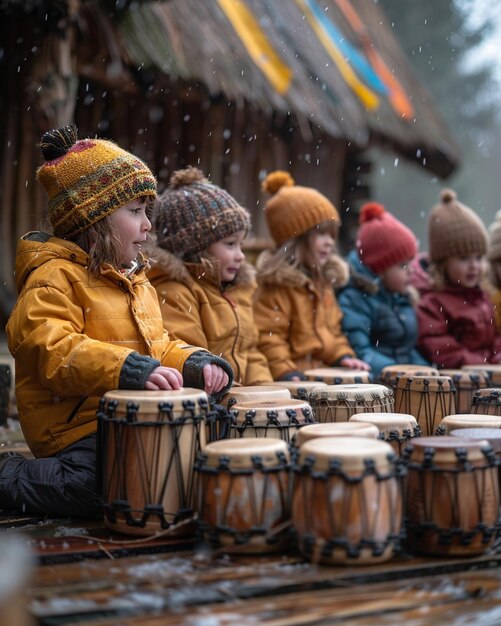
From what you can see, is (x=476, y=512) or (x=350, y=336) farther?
(x=350, y=336)

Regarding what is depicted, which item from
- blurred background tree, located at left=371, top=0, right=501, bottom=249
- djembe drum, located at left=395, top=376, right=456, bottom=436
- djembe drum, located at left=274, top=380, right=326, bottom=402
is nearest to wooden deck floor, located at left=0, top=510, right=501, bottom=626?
djembe drum, located at left=274, top=380, right=326, bottom=402

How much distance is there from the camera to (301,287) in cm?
565

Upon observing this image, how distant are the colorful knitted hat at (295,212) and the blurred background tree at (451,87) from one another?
2494 cm

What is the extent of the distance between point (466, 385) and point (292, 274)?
134cm

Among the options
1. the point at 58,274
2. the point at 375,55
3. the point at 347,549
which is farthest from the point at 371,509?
the point at 375,55

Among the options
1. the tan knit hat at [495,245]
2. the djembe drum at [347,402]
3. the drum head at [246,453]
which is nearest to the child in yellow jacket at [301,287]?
the djembe drum at [347,402]

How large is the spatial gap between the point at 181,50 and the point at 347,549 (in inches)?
200

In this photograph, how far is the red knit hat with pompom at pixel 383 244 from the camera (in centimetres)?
611

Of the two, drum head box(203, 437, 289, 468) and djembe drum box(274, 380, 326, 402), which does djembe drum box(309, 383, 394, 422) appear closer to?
djembe drum box(274, 380, 326, 402)

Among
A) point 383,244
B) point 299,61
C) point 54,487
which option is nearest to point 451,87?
point 299,61

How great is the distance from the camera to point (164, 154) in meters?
8.14

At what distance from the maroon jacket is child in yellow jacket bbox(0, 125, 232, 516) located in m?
2.81

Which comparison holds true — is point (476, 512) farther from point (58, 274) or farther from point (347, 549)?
point (58, 274)

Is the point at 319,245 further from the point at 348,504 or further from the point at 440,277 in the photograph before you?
the point at 348,504
